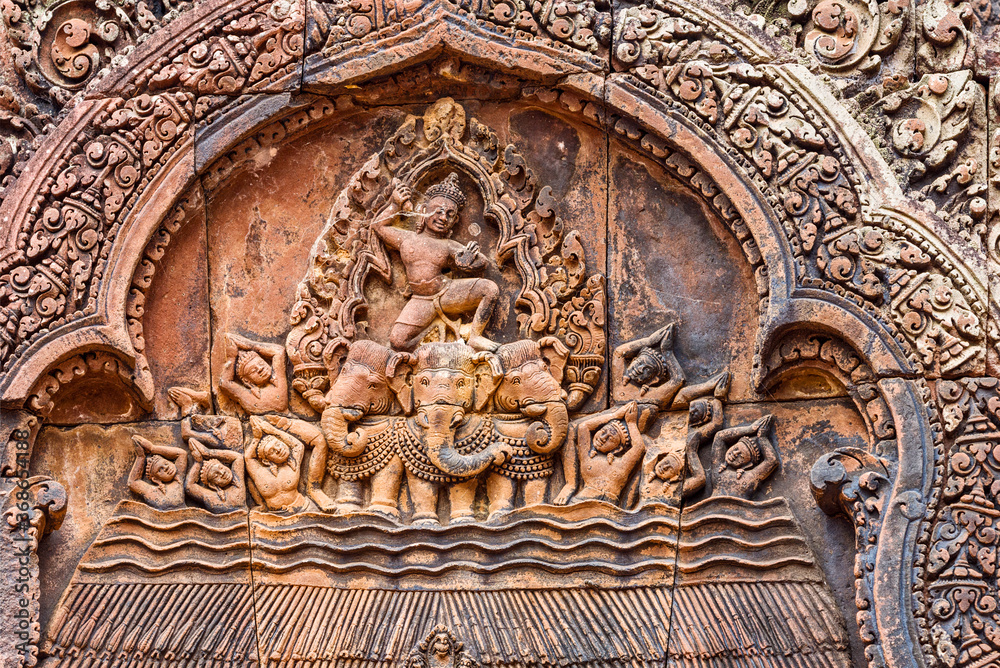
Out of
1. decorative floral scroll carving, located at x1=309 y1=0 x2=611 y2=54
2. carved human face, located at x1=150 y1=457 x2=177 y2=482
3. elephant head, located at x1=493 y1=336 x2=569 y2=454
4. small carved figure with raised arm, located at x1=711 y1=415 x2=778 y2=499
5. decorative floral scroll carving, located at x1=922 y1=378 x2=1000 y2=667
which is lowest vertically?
decorative floral scroll carving, located at x1=922 y1=378 x2=1000 y2=667

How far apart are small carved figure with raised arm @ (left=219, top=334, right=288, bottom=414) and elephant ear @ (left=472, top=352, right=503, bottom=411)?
98cm

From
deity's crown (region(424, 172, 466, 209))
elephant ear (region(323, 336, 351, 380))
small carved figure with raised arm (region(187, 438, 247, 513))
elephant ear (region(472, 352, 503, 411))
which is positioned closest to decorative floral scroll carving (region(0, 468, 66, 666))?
small carved figure with raised arm (region(187, 438, 247, 513))

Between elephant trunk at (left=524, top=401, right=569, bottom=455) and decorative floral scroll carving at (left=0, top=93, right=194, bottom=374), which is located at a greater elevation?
decorative floral scroll carving at (left=0, top=93, right=194, bottom=374)

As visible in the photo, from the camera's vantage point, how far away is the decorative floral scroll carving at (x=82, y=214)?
22.2 feet

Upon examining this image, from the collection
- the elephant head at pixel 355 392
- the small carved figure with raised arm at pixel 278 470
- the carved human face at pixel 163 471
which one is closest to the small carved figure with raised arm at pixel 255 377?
the small carved figure with raised arm at pixel 278 470

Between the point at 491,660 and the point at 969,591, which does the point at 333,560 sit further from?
the point at 969,591

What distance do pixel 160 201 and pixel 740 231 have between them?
113 inches

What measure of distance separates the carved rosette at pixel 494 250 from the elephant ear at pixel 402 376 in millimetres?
274

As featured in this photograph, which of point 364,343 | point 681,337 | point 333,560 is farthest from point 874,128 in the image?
point 333,560

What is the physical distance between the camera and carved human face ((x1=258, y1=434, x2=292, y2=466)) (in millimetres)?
6910

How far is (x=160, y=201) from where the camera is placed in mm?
6945

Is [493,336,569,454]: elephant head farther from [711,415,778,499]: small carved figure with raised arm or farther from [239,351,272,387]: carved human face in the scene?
[239,351,272,387]: carved human face

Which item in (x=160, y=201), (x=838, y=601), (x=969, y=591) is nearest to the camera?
(x=969, y=591)

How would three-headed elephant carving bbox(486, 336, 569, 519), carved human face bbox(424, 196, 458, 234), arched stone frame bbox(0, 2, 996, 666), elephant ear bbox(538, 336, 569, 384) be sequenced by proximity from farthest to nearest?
carved human face bbox(424, 196, 458, 234), elephant ear bbox(538, 336, 569, 384), three-headed elephant carving bbox(486, 336, 569, 519), arched stone frame bbox(0, 2, 996, 666)
